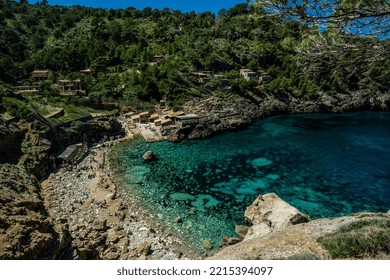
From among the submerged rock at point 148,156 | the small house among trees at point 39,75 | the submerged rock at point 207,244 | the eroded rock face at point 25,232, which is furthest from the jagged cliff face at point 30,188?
the small house among trees at point 39,75

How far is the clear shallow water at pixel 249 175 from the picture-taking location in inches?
813

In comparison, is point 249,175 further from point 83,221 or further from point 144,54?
point 144,54

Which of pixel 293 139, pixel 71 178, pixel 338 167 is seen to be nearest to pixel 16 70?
pixel 71 178

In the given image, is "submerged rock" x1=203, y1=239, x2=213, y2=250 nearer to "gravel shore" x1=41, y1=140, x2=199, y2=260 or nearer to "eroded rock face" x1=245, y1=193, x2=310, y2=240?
"gravel shore" x1=41, y1=140, x2=199, y2=260

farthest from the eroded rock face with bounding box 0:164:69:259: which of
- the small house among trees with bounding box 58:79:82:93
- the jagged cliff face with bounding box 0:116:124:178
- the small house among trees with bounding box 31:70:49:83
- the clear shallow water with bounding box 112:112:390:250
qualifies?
the small house among trees with bounding box 31:70:49:83

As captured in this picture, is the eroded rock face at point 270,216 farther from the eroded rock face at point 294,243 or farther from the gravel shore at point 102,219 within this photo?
the gravel shore at point 102,219

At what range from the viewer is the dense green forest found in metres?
53.9

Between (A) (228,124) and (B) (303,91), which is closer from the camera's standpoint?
(A) (228,124)

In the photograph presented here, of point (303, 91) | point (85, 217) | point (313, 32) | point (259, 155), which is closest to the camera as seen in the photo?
point (313, 32)

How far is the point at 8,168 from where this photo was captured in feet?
67.6

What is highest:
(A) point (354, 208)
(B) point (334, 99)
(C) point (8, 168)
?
(B) point (334, 99)

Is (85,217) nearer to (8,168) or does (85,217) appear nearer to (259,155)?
(8,168)

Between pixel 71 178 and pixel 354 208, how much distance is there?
25832mm

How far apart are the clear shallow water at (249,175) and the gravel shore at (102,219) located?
140cm
